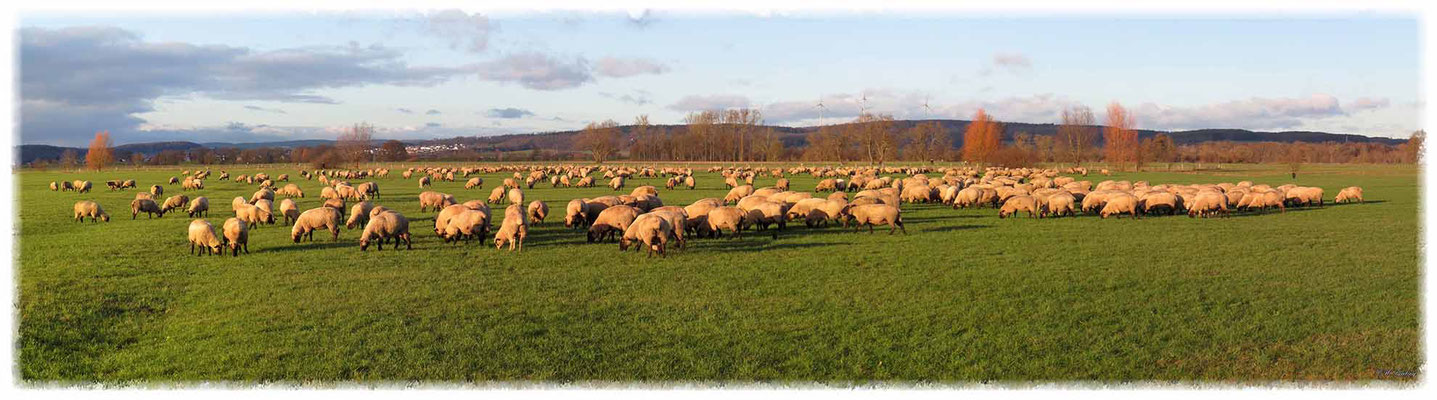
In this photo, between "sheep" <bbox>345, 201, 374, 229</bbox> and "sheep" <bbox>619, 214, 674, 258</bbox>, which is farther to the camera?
"sheep" <bbox>345, 201, 374, 229</bbox>

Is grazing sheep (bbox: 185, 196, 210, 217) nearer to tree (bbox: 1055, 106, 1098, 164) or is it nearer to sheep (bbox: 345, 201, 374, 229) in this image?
sheep (bbox: 345, 201, 374, 229)

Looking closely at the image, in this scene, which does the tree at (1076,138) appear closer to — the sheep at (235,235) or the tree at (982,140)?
the tree at (982,140)

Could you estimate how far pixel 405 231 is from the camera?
59.6 ft

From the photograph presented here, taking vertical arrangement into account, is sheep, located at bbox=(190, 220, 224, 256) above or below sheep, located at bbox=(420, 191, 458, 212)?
below

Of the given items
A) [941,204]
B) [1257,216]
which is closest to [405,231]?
[941,204]

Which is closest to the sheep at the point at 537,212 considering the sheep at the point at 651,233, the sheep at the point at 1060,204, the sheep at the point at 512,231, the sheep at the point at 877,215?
the sheep at the point at 512,231

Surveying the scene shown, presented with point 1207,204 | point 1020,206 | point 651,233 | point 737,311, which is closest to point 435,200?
point 651,233

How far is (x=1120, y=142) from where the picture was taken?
8956 centimetres

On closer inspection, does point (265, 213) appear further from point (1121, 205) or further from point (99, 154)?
point (99, 154)

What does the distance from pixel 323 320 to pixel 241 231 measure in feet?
26.8

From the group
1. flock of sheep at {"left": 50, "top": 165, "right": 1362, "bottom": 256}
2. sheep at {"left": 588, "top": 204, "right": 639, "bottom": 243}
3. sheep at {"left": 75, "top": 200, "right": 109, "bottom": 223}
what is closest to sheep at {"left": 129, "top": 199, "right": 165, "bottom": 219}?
flock of sheep at {"left": 50, "top": 165, "right": 1362, "bottom": 256}

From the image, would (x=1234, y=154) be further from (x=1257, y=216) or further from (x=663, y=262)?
(x=663, y=262)

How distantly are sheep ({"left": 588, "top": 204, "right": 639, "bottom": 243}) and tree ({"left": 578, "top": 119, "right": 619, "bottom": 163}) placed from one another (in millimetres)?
102066

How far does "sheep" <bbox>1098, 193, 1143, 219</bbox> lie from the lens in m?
25.0
